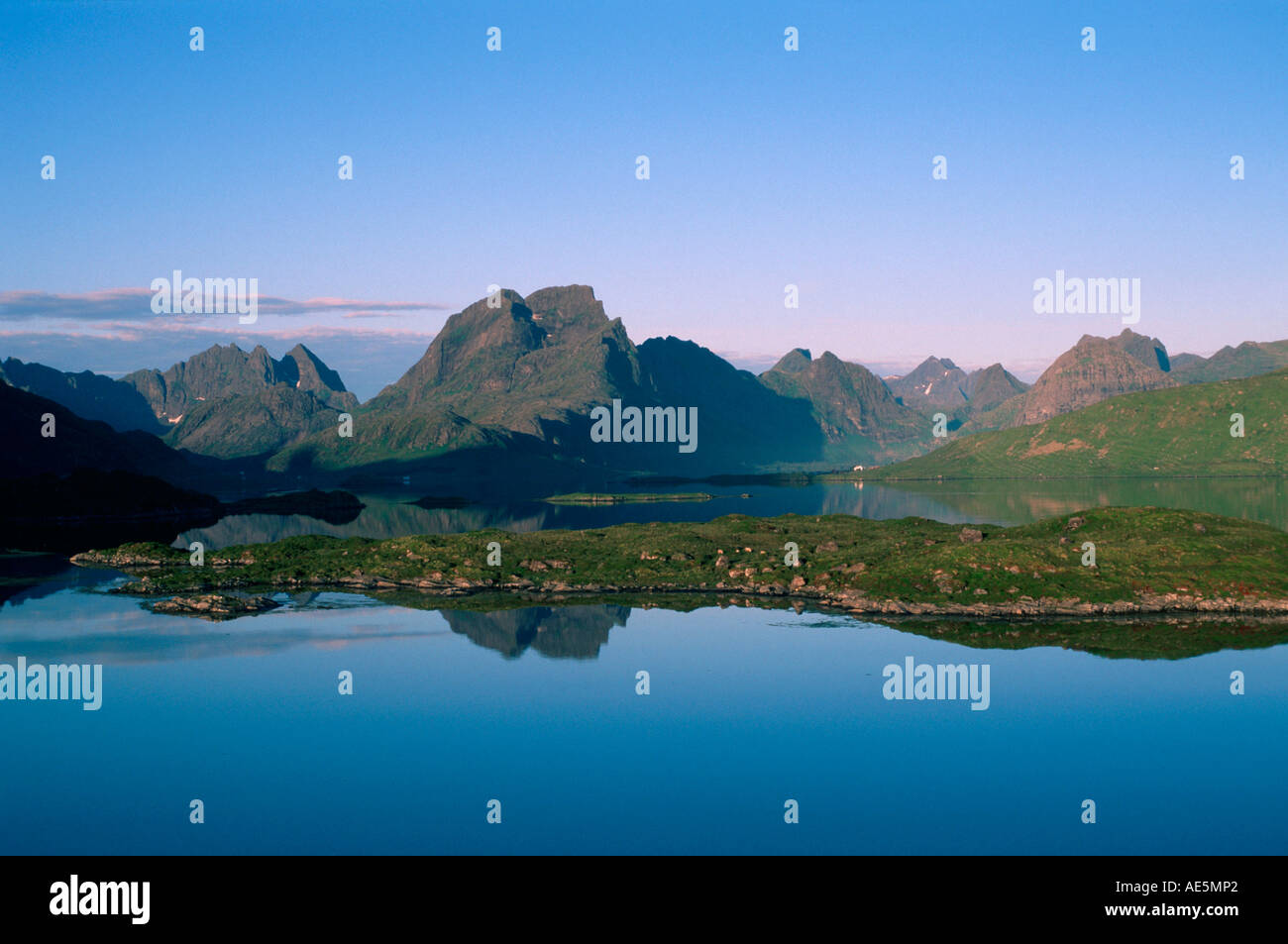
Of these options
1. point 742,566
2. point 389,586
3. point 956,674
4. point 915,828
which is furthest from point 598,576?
point 915,828

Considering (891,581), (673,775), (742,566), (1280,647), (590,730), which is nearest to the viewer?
(673,775)

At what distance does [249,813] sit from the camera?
45.1m

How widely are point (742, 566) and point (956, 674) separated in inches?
1516

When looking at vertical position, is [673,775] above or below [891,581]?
below

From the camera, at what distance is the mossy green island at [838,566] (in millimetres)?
88125

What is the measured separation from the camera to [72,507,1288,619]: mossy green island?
289ft

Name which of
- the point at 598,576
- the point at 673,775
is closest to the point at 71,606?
the point at 598,576

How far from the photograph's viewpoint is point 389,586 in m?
106

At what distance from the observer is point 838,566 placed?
102 meters

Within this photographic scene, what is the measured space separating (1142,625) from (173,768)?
71.0 m

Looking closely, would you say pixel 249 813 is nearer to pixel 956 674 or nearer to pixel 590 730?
pixel 590 730

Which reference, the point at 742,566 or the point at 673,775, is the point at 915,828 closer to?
the point at 673,775
